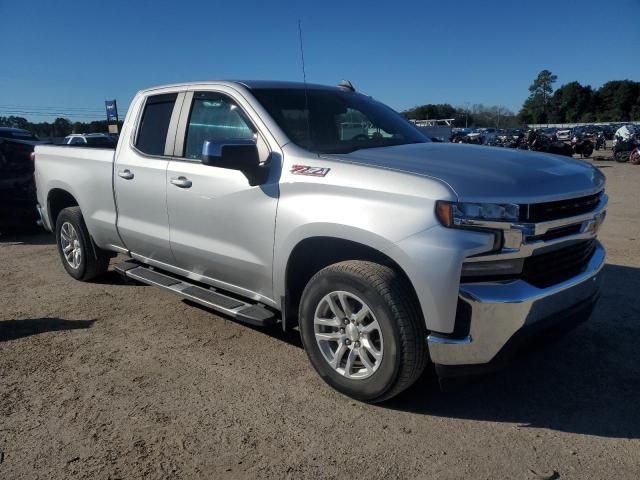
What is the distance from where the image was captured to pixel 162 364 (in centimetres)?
388

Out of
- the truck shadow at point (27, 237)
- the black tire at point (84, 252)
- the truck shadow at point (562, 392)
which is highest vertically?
the black tire at point (84, 252)

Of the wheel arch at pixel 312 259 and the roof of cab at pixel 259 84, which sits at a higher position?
the roof of cab at pixel 259 84

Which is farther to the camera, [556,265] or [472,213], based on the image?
[556,265]

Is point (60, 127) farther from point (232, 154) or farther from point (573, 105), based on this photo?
point (573, 105)

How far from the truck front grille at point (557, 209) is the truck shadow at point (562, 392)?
70 cm

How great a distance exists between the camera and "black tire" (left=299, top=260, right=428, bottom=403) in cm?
290

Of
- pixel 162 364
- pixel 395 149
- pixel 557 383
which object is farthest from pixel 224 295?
pixel 557 383

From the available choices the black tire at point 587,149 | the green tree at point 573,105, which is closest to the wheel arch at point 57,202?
the black tire at point 587,149

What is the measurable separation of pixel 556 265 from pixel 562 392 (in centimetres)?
88

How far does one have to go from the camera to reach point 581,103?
125875mm

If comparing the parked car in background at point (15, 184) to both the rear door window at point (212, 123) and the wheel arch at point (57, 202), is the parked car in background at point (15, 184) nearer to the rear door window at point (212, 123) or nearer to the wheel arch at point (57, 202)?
the wheel arch at point (57, 202)

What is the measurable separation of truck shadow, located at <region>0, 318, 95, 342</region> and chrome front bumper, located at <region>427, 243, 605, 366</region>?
3.26 meters

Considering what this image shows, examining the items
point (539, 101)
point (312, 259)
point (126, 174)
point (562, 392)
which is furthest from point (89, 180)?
point (539, 101)

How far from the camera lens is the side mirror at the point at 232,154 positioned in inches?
132
